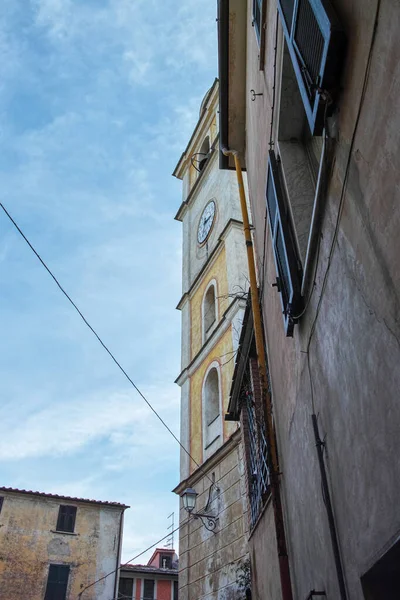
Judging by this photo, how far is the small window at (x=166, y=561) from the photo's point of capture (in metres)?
28.9

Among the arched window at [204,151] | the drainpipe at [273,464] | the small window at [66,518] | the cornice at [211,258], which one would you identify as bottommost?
the drainpipe at [273,464]

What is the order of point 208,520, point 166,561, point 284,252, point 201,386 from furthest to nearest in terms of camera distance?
point 166,561
point 201,386
point 208,520
point 284,252

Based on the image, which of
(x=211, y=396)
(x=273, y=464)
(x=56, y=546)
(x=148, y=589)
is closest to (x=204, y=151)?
(x=211, y=396)

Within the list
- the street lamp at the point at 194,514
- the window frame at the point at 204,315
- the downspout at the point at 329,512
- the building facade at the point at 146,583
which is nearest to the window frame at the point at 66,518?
the building facade at the point at 146,583

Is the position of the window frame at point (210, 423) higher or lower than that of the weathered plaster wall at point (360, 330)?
higher

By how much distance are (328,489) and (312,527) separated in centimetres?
69

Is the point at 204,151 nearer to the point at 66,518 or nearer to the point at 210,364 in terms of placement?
the point at 210,364

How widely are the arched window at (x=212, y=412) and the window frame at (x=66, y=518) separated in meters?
11.4

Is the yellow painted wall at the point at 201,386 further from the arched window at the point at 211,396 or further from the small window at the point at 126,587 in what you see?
the small window at the point at 126,587

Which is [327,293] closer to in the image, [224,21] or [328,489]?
[328,489]

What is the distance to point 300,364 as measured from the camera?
13.3 ft

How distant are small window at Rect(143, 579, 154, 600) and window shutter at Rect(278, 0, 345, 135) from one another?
26346 mm

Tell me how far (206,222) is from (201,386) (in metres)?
6.47

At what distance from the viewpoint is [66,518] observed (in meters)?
23.5
